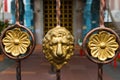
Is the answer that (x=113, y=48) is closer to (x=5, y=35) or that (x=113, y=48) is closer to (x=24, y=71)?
(x=5, y=35)

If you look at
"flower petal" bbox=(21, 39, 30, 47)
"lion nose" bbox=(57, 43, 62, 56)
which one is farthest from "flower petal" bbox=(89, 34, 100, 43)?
"flower petal" bbox=(21, 39, 30, 47)

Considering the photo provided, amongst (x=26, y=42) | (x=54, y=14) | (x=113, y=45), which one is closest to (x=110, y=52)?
(x=113, y=45)

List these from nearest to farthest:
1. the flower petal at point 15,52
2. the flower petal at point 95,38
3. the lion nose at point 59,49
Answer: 1. the lion nose at point 59,49
2. the flower petal at point 95,38
3. the flower petal at point 15,52

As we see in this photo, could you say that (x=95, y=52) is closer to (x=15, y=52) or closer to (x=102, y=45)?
(x=102, y=45)

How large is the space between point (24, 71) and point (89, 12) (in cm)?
720

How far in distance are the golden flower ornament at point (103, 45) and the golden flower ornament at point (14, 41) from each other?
1.65 ft

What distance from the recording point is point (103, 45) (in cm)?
226

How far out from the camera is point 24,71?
33.0ft

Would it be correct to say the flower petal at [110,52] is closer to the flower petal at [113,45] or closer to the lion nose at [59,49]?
the flower petal at [113,45]

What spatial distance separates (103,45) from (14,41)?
67cm

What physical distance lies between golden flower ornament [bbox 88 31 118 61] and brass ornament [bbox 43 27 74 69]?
163 mm

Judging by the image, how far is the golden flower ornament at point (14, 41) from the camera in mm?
2346

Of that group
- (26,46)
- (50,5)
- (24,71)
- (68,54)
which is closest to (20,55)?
(26,46)

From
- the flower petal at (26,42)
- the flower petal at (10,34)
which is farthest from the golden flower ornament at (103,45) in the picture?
the flower petal at (10,34)
